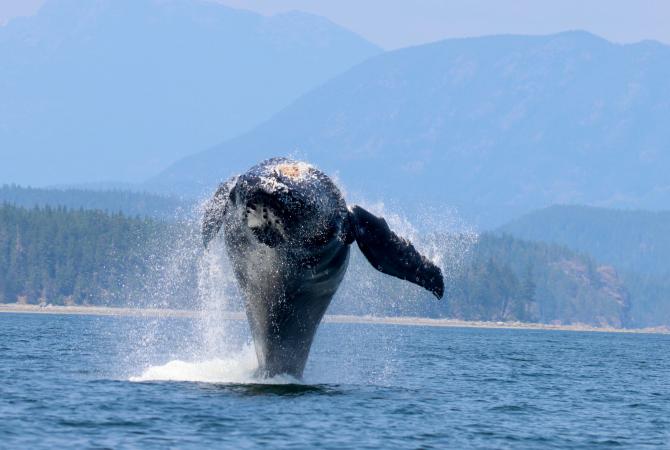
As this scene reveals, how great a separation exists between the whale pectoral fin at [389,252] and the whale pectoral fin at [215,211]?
11.2 ft

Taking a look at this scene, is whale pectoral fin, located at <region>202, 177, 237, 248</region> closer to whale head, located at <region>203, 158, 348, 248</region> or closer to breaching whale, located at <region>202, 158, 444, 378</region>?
breaching whale, located at <region>202, 158, 444, 378</region>

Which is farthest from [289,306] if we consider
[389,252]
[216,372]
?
[216,372]

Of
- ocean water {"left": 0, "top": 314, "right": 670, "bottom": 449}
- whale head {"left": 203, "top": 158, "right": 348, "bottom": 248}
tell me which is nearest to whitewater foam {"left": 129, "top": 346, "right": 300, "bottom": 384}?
ocean water {"left": 0, "top": 314, "right": 670, "bottom": 449}

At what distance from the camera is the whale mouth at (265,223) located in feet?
109

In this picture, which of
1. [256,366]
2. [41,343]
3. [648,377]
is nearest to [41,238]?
[41,343]

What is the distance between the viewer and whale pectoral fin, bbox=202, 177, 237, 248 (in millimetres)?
35656

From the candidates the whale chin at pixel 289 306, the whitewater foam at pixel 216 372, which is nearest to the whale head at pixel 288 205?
the whale chin at pixel 289 306

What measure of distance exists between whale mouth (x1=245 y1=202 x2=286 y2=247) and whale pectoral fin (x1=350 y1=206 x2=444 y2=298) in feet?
8.59

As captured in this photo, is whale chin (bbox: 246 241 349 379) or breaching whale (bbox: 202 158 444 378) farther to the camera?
whale chin (bbox: 246 241 349 379)

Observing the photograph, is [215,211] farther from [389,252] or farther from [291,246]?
[389,252]

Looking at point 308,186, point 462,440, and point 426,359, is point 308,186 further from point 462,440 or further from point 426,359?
point 426,359

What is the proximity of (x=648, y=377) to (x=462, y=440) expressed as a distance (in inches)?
1501

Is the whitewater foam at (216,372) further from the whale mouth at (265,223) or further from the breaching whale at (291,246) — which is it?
the whale mouth at (265,223)

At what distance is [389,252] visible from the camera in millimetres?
36062
